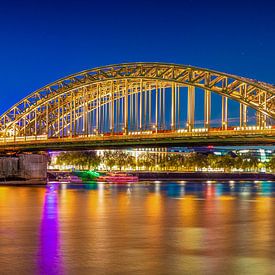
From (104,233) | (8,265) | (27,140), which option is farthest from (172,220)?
(27,140)

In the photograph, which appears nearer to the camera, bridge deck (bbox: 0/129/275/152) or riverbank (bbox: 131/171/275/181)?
bridge deck (bbox: 0/129/275/152)

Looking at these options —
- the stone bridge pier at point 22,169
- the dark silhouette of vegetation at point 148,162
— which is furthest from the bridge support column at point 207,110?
the dark silhouette of vegetation at point 148,162

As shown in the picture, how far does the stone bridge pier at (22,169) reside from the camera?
82.4 meters

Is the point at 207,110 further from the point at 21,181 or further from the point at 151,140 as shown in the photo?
the point at 21,181

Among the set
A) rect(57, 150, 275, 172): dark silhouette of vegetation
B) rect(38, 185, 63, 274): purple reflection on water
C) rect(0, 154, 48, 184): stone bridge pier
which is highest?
rect(57, 150, 275, 172): dark silhouette of vegetation

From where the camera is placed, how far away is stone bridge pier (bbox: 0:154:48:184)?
82438 millimetres

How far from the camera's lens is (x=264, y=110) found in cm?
6294

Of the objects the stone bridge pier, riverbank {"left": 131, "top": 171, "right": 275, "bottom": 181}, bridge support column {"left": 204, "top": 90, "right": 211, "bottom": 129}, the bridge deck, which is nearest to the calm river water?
the bridge deck

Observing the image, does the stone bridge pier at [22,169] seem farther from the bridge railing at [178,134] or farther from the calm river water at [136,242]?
the calm river water at [136,242]

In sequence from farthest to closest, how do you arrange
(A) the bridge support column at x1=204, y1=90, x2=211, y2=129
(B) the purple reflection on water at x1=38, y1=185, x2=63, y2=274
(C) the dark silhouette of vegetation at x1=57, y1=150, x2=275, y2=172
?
(C) the dark silhouette of vegetation at x1=57, y1=150, x2=275, y2=172, (A) the bridge support column at x1=204, y1=90, x2=211, y2=129, (B) the purple reflection on water at x1=38, y1=185, x2=63, y2=274

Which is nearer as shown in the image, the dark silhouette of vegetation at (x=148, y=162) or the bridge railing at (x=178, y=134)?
the bridge railing at (x=178, y=134)

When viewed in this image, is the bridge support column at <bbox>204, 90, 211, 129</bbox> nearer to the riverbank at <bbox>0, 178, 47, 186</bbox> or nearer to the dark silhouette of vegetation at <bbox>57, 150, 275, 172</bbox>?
the riverbank at <bbox>0, 178, 47, 186</bbox>

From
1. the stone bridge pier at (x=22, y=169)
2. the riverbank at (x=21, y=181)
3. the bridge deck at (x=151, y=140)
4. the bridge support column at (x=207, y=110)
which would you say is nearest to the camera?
the bridge deck at (x=151, y=140)

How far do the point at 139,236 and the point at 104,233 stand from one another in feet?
4.57
